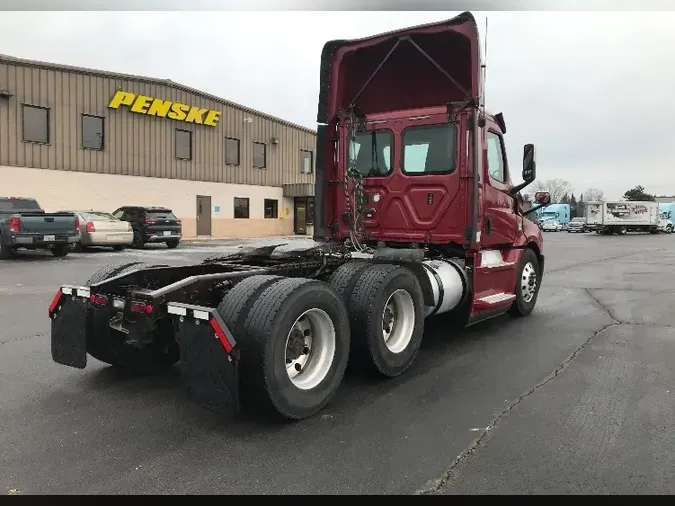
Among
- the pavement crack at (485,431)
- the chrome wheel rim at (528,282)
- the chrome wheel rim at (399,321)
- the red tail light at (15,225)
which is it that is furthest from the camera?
the red tail light at (15,225)

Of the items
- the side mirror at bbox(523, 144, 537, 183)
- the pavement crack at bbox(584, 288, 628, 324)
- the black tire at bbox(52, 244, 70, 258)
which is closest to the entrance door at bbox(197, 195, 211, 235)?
the black tire at bbox(52, 244, 70, 258)

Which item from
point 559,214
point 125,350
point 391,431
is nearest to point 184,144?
point 125,350

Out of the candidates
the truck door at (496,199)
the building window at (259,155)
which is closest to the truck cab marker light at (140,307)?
the truck door at (496,199)

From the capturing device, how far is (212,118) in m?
30.4

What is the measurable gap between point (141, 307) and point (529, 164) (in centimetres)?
506

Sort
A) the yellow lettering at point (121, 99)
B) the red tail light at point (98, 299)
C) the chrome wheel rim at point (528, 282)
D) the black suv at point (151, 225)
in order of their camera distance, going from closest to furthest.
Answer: the red tail light at point (98, 299) < the chrome wheel rim at point (528, 282) < the black suv at point (151, 225) < the yellow lettering at point (121, 99)

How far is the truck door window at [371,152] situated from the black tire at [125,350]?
309 centimetres

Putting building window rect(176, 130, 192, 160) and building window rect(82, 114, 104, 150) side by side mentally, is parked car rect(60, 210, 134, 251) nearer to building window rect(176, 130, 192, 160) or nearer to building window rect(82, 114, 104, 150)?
building window rect(82, 114, 104, 150)

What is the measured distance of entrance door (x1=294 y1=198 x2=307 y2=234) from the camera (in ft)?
118

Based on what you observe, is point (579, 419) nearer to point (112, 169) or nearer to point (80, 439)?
point (80, 439)

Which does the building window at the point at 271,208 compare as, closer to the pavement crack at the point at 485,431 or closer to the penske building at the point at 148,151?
the penske building at the point at 148,151

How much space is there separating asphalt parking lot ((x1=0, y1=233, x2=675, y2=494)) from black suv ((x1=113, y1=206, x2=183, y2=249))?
605 inches

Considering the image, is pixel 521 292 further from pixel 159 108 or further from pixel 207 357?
pixel 159 108

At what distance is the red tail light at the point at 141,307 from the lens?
3879 mm
